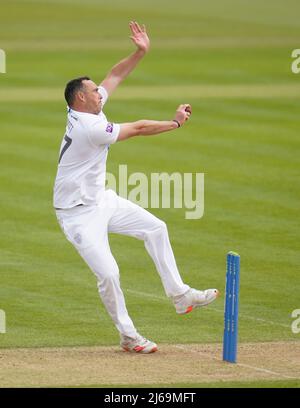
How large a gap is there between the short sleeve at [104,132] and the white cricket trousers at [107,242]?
72cm

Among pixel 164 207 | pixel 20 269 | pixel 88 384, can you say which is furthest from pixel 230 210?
pixel 88 384

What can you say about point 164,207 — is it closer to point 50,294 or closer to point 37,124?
point 50,294

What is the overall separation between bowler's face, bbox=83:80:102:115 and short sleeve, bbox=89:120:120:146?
29 centimetres

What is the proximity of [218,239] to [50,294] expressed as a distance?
396cm

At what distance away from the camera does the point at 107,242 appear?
1310 cm

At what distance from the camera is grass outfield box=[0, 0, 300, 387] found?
15.0m

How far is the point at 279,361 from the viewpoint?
1275 centimetres

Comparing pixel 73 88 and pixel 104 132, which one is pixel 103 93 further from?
pixel 104 132

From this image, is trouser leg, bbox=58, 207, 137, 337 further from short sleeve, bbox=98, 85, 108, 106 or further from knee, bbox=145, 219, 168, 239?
short sleeve, bbox=98, 85, 108, 106

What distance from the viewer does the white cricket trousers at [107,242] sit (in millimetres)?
12914

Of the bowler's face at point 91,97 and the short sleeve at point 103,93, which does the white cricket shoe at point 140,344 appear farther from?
the short sleeve at point 103,93

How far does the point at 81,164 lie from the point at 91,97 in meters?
0.70

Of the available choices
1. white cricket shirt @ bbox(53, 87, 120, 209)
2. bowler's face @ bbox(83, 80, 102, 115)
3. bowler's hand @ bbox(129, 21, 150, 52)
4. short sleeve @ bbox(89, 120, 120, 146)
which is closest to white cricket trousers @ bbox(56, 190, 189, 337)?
white cricket shirt @ bbox(53, 87, 120, 209)

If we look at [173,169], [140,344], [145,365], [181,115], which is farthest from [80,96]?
[173,169]
